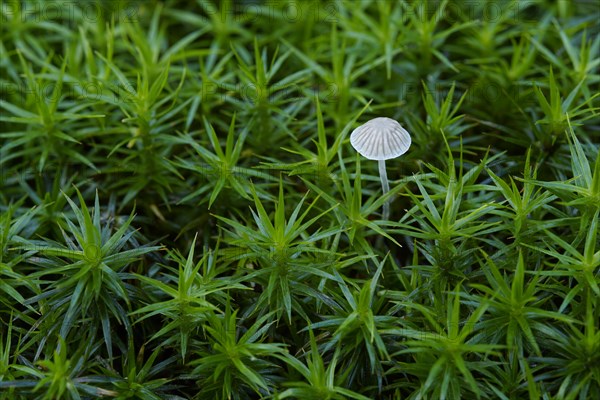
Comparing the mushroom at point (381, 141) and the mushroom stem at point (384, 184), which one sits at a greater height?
the mushroom at point (381, 141)

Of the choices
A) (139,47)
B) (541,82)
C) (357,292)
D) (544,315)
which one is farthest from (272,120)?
(544,315)

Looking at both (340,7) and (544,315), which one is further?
(340,7)

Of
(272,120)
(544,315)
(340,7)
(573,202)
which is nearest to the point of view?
(544,315)

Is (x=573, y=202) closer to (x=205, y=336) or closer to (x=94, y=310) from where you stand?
(x=205, y=336)

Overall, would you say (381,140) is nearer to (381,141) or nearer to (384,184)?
(381,141)

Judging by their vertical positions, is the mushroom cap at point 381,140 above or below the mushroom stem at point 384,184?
above

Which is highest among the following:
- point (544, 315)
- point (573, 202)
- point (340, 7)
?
point (340, 7)

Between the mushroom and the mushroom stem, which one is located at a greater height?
the mushroom
